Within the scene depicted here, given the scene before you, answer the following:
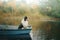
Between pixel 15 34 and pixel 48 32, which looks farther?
pixel 48 32

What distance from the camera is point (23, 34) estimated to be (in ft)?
9.97

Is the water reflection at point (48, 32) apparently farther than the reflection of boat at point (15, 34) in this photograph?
Yes

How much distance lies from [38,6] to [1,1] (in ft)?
2.18

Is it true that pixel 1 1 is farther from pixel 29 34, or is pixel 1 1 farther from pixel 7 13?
pixel 29 34

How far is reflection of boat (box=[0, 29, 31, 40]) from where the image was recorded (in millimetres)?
2926

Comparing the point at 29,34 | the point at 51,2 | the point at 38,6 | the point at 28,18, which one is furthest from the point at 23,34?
the point at 51,2

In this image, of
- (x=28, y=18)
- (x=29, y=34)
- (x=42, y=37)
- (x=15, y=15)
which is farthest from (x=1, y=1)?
(x=42, y=37)

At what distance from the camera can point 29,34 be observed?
9.98 ft

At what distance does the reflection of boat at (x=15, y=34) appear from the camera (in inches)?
115

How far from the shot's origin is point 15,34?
300 centimetres

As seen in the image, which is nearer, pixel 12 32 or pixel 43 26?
pixel 12 32

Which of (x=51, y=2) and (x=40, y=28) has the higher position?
(x=51, y=2)

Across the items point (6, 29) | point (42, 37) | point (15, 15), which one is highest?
point (15, 15)

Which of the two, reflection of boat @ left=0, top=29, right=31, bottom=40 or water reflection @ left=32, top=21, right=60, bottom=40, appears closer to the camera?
reflection of boat @ left=0, top=29, right=31, bottom=40
